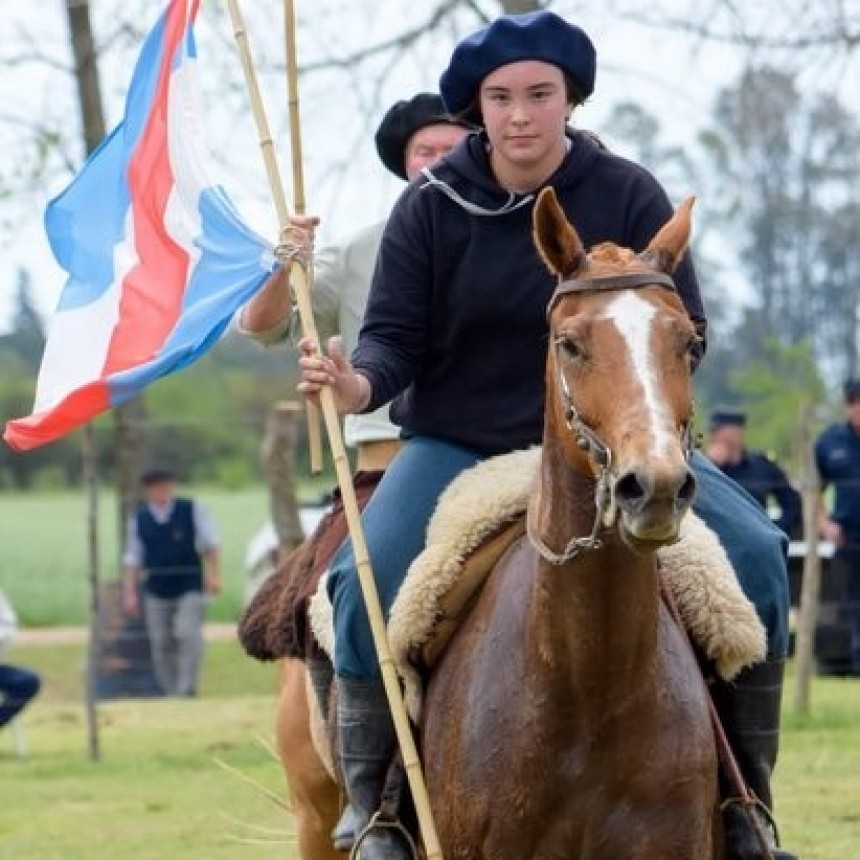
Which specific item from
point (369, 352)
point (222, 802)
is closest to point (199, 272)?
point (369, 352)

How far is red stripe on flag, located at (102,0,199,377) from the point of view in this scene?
812cm

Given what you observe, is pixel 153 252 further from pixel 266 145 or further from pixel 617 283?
pixel 617 283

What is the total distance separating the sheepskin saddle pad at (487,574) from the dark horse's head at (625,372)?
2.10 ft

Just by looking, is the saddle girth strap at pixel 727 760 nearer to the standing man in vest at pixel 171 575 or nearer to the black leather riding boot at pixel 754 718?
the black leather riding boot at pixel 754 718

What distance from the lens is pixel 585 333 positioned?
6078 mm

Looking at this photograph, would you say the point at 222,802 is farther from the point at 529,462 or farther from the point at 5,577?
the point at 5,577

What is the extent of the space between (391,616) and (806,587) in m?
10.8

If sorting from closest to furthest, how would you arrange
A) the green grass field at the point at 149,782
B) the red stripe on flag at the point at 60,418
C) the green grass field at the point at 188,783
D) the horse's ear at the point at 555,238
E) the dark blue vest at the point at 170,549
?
1. the horse's ear at the point at 555,238
2. the red stripe on flag at the point at 60,418
3. the green grass field at the point at 188,783
4. the green grass field at the point at 149,782
5. the dark blue vest at the point at 170,549

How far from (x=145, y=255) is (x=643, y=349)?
274 centimetres

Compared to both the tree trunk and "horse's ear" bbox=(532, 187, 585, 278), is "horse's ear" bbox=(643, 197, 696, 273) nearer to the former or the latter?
"horse's ear" bbox=(532, 187, 585, 278)

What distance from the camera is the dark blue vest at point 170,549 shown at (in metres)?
22.6

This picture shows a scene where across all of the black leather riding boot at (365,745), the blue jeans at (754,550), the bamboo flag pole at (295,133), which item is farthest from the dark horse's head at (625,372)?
the black leather riding boot at (365,745)

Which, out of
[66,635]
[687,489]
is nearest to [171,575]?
[66,635]

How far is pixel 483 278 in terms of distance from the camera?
7.21m
